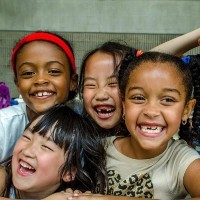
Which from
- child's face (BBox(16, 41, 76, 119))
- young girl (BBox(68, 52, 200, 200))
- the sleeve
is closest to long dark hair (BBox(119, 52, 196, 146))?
young girl (BBox(68, 52, 200, 200))

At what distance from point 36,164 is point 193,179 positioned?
0.55 m

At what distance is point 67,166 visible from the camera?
1406mm

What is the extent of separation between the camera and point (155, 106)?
1.23m

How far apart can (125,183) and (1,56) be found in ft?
11.3

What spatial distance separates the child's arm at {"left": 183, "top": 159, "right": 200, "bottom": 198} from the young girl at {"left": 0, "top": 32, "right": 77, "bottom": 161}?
28.6 inches

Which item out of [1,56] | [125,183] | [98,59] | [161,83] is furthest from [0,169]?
[1,56]

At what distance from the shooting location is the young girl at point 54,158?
132 centimetres

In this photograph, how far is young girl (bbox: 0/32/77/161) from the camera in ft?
5.45

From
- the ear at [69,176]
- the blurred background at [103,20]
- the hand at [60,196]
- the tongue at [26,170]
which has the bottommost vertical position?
the hand at [60,196]

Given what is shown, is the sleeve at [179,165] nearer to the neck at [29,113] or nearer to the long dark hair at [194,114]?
the long dark hair at [194,114]

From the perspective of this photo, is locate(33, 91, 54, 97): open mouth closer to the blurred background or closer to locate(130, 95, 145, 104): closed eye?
locate(130, 95, 145, 104): closed eye

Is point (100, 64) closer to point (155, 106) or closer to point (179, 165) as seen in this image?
point (155, 106)

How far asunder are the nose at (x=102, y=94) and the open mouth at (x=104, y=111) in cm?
5

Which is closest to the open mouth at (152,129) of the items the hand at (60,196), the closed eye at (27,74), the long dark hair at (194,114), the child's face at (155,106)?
the child's face at (155,106)
